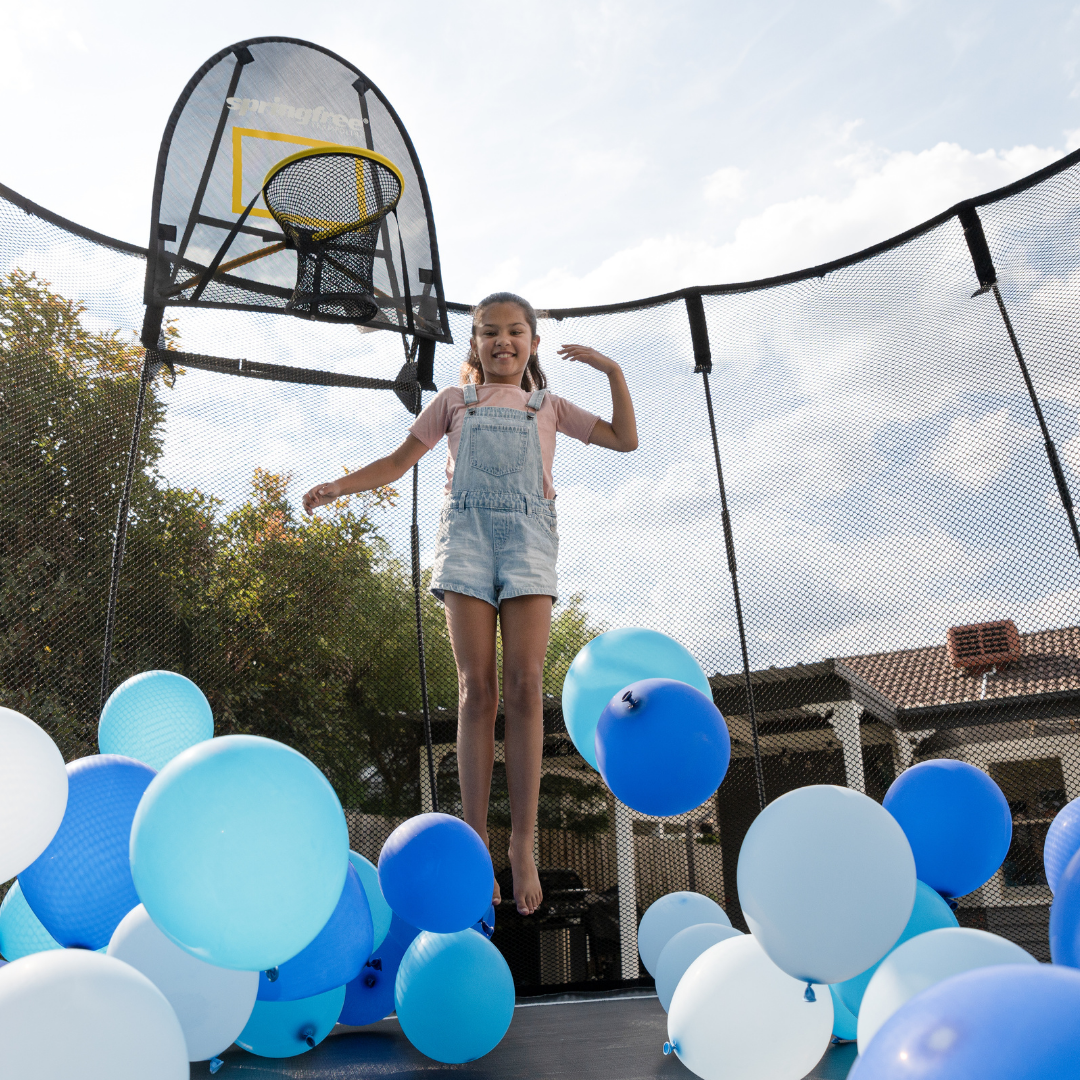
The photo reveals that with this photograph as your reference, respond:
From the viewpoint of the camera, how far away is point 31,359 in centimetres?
278

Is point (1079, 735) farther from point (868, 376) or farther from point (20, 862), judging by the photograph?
point (20, 862)

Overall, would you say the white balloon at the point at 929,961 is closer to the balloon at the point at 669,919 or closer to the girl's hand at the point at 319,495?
the balloon at the point at 669,919

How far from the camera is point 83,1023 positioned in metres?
0.79

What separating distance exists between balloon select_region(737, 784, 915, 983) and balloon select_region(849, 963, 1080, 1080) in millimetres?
510

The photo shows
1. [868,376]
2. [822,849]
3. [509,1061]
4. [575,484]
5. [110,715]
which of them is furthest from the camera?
[575,484]

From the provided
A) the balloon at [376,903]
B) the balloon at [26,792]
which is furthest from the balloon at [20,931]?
the balloon at [376,903]

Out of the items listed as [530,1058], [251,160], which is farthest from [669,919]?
[251,160]

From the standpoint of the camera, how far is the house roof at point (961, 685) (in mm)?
2574

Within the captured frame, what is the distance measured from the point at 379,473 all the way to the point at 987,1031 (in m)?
1.92

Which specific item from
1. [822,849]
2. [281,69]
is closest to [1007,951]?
[822,849]

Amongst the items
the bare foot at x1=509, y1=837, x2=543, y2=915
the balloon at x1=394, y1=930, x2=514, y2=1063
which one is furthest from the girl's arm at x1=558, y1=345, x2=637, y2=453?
the balloon at x1=394, y1=930, x2=514, y2=1063

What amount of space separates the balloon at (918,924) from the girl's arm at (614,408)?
1.35 meters

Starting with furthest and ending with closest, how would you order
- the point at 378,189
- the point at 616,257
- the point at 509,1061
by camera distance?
the point at 616,257, the point at 378,189, the point at 509,1061

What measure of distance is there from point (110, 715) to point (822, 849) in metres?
1.60
